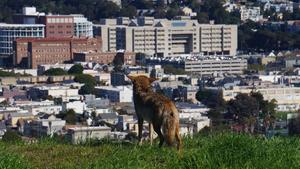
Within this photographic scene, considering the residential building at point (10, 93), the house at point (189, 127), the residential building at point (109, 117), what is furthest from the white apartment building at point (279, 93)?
the house at point (189, 127)

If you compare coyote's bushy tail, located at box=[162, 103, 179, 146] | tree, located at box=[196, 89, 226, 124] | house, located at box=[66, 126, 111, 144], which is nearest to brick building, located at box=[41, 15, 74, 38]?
tree, located at box=[196, 89, 226, 124]

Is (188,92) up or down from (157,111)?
down

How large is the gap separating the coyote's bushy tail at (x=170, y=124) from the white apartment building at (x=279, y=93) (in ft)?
77.1

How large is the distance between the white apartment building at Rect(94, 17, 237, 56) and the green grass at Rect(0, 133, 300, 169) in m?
38.9

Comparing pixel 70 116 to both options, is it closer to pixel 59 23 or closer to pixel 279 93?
pixel 279 93

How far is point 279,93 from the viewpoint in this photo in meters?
29.4

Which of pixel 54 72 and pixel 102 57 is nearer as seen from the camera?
pixel 54 72

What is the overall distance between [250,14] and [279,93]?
957 inches

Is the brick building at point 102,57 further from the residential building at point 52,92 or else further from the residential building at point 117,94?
the residential building at point 52,92

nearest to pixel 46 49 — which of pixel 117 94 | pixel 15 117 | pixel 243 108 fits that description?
pixel 117 94

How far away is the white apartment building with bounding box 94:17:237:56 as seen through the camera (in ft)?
145

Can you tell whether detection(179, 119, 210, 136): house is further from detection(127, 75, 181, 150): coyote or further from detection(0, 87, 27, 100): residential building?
detection(0, 87, 27, 100): residential building

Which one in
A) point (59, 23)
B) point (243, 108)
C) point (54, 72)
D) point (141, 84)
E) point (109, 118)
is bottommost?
point (109, 118)

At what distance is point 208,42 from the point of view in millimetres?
45594
